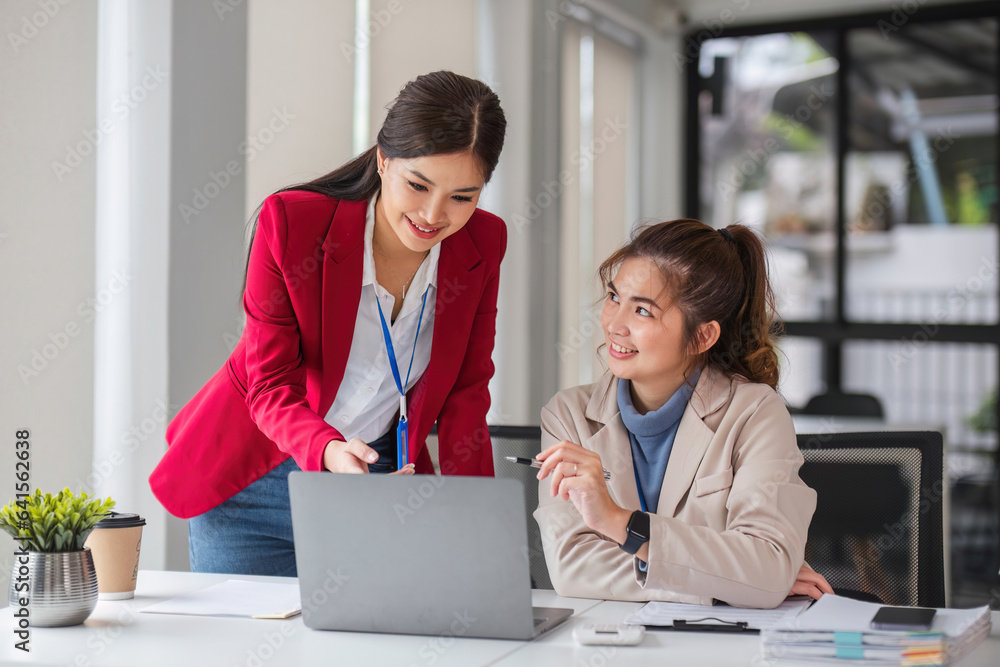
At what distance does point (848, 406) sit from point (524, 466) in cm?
252

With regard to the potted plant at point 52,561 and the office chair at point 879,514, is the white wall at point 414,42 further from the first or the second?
the potted plant at point 52,561

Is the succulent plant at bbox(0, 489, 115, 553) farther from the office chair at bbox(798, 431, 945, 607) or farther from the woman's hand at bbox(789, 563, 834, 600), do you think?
the office chair at bbox(798, 431, 945, 607)

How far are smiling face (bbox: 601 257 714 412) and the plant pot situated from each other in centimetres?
94

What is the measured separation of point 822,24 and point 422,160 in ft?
13.9

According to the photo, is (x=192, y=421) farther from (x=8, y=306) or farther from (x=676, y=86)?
(x=676, y=86)

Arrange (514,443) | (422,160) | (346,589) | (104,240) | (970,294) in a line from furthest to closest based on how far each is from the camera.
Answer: (970,294), (104,240), (514,443), (422,160), (346,589)

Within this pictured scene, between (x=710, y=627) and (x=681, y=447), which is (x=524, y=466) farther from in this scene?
(x=710, y=627)

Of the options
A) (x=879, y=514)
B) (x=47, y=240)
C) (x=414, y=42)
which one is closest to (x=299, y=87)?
(x=414, y=42)

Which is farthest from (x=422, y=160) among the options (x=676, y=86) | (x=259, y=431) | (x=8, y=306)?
(x=676, y=86)

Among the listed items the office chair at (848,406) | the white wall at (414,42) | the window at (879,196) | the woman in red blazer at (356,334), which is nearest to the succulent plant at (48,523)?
the woman in red blazer at (356,334)

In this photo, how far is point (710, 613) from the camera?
1562 mm

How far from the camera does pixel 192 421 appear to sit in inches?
76.8

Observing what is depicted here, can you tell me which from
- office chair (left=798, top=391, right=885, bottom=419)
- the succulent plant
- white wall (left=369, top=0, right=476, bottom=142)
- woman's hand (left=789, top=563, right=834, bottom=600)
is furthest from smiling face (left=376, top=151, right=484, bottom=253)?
office chair (left=798, top=391, right=885, bottom=419)

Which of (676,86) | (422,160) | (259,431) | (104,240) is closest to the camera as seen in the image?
(422,160)
